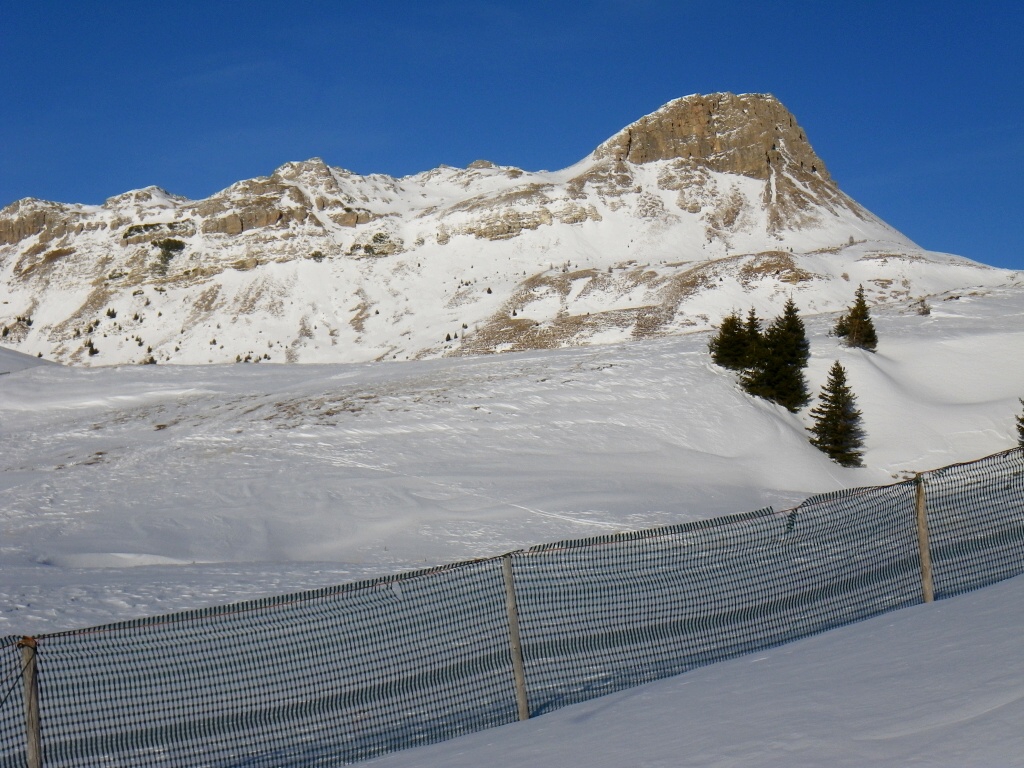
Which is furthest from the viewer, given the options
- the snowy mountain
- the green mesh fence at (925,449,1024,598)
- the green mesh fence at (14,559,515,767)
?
the snowy mountain

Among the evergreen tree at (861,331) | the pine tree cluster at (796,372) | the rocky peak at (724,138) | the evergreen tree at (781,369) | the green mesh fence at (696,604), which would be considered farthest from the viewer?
the rocky peak at (724,138)

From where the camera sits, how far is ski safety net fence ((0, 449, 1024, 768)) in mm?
7273

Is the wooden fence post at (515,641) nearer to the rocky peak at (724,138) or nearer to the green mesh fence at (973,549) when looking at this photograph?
the green mesh fence at (973,549)

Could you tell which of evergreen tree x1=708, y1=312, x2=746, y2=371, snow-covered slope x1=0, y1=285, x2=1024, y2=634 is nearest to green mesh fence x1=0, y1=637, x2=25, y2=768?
snow-covered slope x1=0, y1=285, x2=1024, y2=634

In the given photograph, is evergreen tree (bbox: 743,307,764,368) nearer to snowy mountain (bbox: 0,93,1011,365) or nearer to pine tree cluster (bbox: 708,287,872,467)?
pine tree cluster (bbox: 708,287,872,467)

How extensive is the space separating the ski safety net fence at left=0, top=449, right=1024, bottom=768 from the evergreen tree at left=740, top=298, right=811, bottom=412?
16.7m

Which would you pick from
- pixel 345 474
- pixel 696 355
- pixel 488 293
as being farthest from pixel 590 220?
pixel 345 474

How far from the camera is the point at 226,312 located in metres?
97.4

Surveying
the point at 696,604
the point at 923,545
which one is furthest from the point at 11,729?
the point at 923,545

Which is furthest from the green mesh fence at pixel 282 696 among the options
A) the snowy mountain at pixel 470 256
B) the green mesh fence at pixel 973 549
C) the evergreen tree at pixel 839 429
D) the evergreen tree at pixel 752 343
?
the snowy mountain at pixel 470 256

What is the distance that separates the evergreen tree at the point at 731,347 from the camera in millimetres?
29297

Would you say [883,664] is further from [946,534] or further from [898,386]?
[898,386]

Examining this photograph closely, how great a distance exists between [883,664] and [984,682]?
3.35 ft

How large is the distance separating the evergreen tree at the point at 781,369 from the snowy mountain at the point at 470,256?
3610cm
